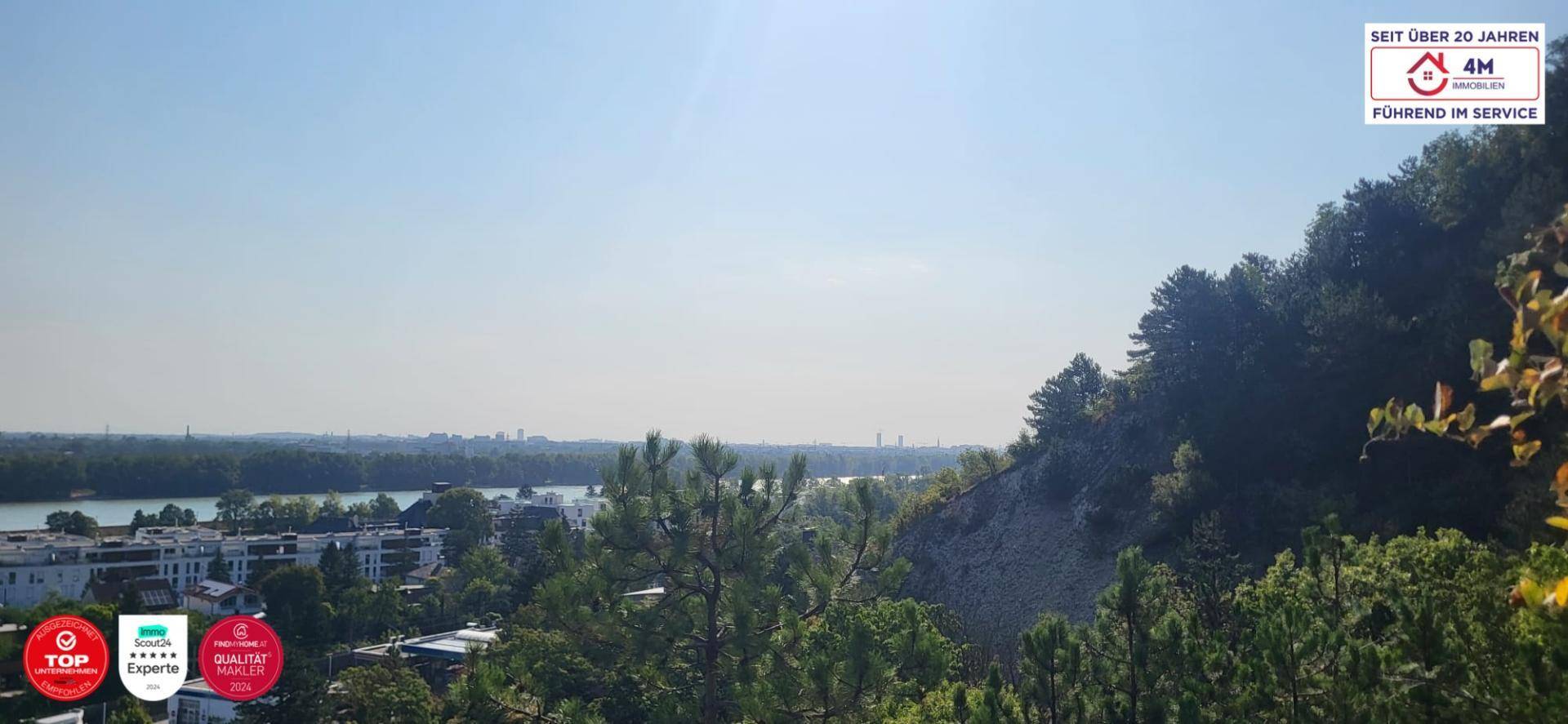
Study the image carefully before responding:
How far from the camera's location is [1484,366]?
1.59 metres

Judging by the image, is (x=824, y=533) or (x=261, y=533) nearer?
(x=824, y=533)

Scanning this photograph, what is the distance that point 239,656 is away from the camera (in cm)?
1088

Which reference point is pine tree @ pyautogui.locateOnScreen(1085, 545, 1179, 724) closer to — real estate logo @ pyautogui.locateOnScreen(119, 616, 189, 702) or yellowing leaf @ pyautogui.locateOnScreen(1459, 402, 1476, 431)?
yellowing leaf @ pyautogui.locateOnScreen(1459, 402, 1476, 431)

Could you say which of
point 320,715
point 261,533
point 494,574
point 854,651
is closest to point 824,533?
point 854,651

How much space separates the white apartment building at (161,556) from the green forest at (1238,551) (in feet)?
46.6

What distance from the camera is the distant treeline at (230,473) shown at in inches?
2810

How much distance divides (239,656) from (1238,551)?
17576mm

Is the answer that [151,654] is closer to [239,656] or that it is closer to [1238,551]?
[239,656]

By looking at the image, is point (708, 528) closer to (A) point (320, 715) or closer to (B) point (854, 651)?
(B) point (854, 651)

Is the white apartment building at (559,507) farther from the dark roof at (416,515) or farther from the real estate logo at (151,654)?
the real estate logo at (151,654)

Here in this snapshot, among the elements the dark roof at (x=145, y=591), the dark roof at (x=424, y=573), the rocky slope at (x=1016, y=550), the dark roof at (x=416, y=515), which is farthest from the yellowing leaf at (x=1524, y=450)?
the dark roof at (x=416, y=515)

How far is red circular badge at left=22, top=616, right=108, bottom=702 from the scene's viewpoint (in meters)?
11.2

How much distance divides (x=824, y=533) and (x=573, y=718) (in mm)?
2847

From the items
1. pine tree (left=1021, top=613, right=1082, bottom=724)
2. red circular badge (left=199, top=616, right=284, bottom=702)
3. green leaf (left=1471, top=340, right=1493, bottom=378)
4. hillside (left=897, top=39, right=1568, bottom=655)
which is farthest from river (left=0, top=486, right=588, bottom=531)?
green leaf (left=1471, top=340, right=1493, bottom=378)
